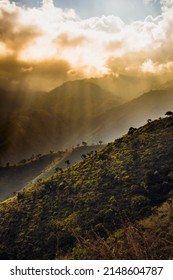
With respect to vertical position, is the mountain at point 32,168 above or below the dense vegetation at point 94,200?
above

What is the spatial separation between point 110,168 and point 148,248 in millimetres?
45299

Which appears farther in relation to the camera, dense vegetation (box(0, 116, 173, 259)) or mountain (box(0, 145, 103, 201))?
mountain (box(0, 145, 103, 201))

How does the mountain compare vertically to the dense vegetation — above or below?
above

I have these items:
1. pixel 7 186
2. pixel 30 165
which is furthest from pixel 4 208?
pixel 30 165

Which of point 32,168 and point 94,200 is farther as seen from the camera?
point 32,168

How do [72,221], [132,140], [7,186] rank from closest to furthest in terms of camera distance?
[72,221] → [132,140] → [7,186]

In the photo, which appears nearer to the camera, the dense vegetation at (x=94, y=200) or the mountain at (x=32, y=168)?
the dense vegetation at (x=94, y=200)

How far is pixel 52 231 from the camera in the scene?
123 feet

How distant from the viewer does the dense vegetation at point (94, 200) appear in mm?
34062

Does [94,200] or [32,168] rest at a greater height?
[32,168]

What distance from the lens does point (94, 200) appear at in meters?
40.9

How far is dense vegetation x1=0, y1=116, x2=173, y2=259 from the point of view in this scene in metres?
34.1

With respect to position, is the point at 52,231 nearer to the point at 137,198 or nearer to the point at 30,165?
the point at 137,198
